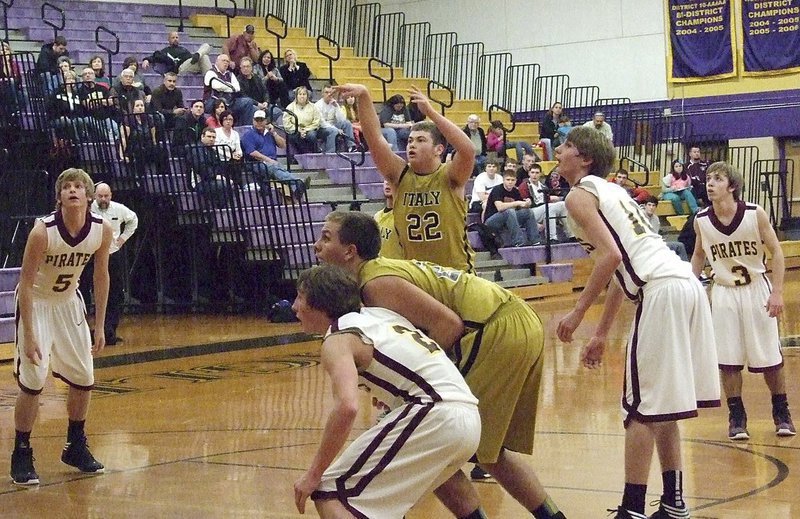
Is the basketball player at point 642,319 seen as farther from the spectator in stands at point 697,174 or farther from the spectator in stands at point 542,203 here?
the spectator in stands at point 697,174

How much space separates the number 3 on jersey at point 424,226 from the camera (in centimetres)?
637

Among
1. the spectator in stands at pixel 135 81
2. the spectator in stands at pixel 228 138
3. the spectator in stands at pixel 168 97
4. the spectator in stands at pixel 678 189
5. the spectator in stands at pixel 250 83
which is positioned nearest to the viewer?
the spectator in stands at pixel 228 138

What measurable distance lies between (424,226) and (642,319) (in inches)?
49.6

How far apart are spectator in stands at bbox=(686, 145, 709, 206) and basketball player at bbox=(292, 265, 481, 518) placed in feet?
59.5

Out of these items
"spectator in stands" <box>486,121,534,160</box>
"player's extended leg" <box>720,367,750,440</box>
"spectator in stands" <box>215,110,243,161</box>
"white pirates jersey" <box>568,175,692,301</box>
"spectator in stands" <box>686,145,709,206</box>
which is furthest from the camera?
"spectator in stands" <box>686,145,709,206</box>

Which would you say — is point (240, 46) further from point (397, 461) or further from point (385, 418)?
point (397, 461)

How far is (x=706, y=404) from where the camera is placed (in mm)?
5863

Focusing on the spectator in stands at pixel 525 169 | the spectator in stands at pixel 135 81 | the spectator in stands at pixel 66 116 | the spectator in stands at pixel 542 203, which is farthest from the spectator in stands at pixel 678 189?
the spectator in stands at pixel 66 116

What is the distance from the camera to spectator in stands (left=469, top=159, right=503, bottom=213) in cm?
1875

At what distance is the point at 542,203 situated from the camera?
1916 cm

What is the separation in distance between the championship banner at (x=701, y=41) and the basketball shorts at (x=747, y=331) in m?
16.9

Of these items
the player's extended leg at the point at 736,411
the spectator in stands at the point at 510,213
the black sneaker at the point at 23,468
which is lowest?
the black sneaker at the point at 23,468

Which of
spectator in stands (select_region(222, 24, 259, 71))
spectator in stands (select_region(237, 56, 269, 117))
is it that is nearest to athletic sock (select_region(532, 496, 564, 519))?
spectator in stands (select_region(237, 56, 269, 117))

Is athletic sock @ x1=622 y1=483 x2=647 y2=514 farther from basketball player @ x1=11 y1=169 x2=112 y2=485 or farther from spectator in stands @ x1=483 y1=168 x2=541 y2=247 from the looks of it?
spectator in stands @ x1=483 y1=168 x2=541 y2=247
